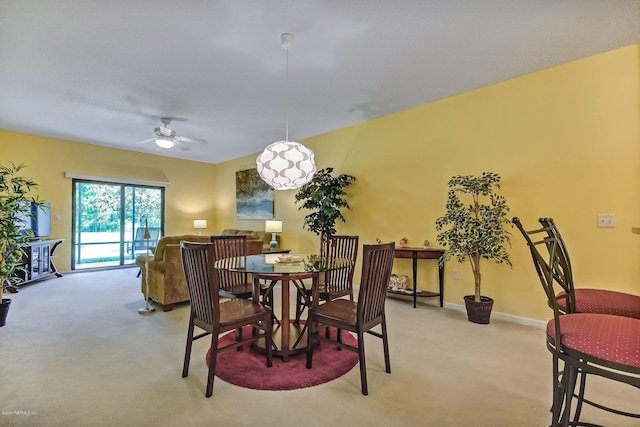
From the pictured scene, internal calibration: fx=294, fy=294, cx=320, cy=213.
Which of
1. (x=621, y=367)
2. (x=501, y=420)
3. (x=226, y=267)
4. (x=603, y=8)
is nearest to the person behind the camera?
(x=621, y=367)

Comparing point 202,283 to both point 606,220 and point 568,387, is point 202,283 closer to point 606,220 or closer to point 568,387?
point 568,387

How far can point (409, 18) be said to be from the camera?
230 cm

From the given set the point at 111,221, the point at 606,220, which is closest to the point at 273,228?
the point at 111,221

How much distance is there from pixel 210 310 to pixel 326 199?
2970mm

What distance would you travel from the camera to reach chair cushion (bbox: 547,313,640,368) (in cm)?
105

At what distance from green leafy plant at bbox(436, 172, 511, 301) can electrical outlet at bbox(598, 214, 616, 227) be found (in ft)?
2.44

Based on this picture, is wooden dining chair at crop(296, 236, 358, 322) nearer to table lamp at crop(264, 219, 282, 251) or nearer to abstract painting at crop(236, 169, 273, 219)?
table lamp at crop(264, 219, 282, 251)

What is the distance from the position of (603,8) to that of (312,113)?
314 cm

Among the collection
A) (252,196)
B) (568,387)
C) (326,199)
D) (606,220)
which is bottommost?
(568,387)

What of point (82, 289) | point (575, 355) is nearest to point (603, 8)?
point (575, 355)

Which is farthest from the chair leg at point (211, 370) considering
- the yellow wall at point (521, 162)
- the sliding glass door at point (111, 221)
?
the sliding glass door at point (111, 221)

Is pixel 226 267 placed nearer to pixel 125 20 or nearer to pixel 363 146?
pixel 125 20

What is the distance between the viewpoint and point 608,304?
5.44 ft

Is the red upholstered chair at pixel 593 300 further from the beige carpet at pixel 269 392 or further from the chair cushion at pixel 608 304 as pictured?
the beige carpet at pixel 269 392
